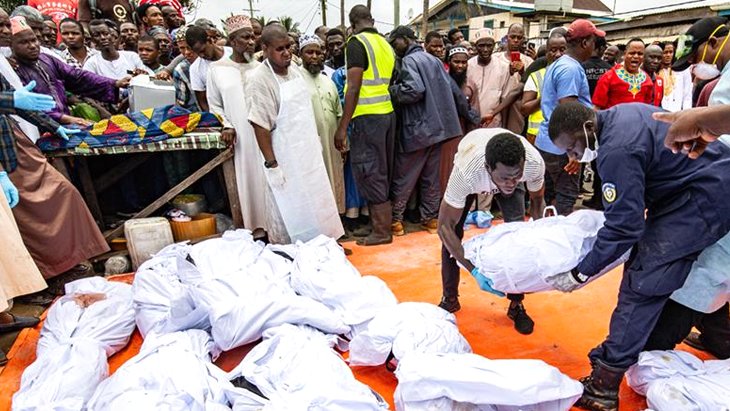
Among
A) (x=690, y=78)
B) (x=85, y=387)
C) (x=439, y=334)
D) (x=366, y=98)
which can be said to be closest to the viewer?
(x=85, y=387)

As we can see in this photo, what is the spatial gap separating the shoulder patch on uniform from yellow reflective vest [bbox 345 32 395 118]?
7.13 feet

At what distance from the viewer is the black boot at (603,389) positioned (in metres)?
1.85

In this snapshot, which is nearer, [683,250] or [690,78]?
[683,250]

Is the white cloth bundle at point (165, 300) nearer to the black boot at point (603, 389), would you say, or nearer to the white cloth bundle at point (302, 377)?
the white cloth bundle at point (302, 377)

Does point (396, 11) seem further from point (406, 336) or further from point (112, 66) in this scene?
point (406, 336)

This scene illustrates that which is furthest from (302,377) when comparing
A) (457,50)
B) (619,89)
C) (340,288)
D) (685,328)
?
(619,89)

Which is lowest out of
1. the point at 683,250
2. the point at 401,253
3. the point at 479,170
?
the point at 401,253

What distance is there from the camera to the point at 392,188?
4.05 meters

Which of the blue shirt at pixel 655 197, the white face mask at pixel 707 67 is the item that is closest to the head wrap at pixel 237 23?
the blue shirt at pixel 655 197

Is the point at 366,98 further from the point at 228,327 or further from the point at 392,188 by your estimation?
the point at 228,327

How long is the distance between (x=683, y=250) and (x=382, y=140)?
91.4 inches

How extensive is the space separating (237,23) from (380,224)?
2.00 meters

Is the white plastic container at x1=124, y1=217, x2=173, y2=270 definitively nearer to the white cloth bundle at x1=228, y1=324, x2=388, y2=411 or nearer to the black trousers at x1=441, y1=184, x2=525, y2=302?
the white cloth bundle at x1=228, y1=324, x2=388, y2=411

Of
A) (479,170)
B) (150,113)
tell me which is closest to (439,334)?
(479,170)
